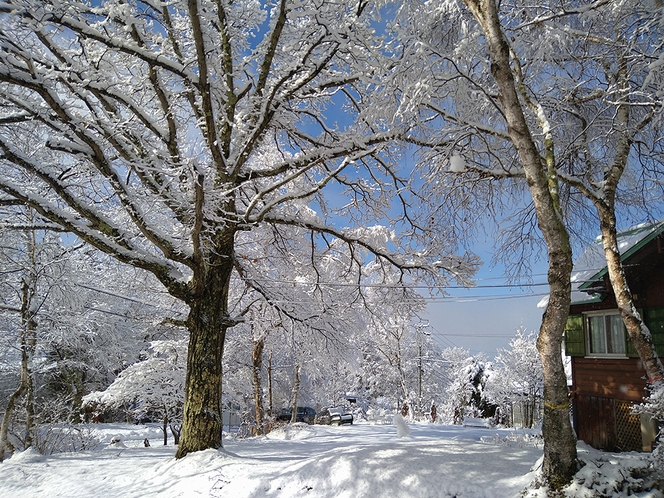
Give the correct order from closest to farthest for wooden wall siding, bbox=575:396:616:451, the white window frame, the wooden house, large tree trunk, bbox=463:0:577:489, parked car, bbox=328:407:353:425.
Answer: large tree trunk, bbox=463:0:577:489, the wooden house, the white window frame, wooden wall siding, bbox=575:396:616:451, parked car, bbox=328:407:353:425

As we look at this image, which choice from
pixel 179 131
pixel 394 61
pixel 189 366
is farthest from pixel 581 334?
pixel 179 131

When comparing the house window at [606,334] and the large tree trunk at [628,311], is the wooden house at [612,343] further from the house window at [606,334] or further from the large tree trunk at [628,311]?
the large tree trunk at [628,311]

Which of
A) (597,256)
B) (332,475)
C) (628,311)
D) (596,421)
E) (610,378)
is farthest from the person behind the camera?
(596,421)

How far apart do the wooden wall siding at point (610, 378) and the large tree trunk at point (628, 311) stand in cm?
353

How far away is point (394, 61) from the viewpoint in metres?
6.30

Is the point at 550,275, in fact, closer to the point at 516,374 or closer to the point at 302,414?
the point at 302,414

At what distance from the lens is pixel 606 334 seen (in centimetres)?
1075

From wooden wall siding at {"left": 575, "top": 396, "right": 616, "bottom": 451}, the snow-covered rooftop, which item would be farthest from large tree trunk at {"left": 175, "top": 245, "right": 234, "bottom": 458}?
wooden wall siding at {"left": 575, "top": 396, "right": 616, "bottom": 451}

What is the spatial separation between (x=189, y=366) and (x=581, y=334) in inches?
387

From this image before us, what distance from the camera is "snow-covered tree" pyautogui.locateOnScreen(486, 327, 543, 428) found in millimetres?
28812

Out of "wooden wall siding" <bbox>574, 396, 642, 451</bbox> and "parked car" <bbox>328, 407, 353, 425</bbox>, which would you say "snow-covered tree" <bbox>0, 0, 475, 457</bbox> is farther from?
"parked car" <bbox>328, 407, 353, 425</bbox>

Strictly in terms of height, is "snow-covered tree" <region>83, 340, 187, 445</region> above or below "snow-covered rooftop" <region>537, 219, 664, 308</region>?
below

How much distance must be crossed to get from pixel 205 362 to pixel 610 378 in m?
9.37

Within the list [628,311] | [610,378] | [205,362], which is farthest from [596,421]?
[205,362]
